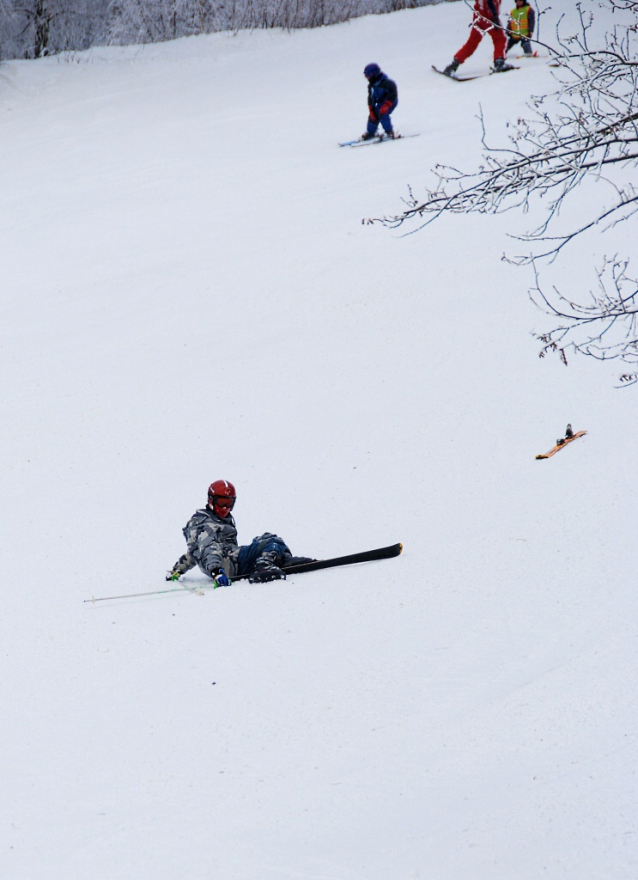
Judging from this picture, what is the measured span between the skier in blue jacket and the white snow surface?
1.98ft

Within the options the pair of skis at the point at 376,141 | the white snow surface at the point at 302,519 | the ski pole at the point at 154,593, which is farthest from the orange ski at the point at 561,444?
the pair of skis at the point at 376,141

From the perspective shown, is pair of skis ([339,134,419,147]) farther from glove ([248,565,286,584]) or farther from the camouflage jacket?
glove ([248,565,286,584])

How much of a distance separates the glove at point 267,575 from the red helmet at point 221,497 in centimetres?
62

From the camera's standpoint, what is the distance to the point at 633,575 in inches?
246

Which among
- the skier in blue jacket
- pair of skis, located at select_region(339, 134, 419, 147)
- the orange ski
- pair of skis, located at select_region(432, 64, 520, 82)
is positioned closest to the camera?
the orange ski

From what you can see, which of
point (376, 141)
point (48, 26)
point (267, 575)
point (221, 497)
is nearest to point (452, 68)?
point (376, 141)

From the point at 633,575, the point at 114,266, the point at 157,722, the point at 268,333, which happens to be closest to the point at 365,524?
the point at 633,575

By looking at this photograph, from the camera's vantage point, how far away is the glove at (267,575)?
22.6 feet

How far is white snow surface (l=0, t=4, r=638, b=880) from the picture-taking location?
4074mm

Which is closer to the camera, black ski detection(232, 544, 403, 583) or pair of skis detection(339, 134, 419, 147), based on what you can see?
black ski detection(232, 544, 403, 583)

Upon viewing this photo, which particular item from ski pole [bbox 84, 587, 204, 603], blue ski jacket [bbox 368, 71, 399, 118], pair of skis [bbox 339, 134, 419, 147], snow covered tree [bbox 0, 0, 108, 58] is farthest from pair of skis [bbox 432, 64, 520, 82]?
ski pole [bbox 84, 587, 204, 603]

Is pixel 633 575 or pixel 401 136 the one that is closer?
pixel 633 575

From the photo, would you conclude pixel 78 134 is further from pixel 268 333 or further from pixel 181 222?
pixel 268 333

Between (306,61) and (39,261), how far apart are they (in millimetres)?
12149
